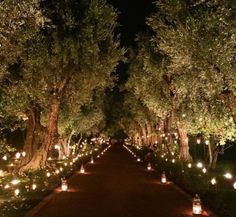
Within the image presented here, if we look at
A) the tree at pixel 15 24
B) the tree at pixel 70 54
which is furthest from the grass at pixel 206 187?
the tree at pixel 15 24

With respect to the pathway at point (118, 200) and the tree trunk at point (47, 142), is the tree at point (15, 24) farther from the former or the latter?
the tree trunk at point (47, 142)

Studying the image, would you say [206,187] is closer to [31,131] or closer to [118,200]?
[118,200]

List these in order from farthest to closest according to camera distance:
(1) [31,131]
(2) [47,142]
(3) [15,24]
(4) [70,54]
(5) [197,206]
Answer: (1) [31,131]
(2) [47,142]
(4) [70,54]
(5) [197,206]
(3) [15,24]

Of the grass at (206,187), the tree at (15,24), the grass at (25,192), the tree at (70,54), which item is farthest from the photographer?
the tree at (70,54)

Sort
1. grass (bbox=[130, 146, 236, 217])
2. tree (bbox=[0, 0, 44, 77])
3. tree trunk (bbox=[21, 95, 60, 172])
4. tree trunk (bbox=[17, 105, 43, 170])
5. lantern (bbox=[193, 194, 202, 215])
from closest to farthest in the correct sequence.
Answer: tree (bbox=[0, 0, 44, 77]) < lantern (bbox=[193, 194, 202, 215]) < grass (bbox=[130, 146, 236, 217]) < tree trunk (bbox=[21, 95, 60, 172]) < tree trunk (bbox=[17, 105, 43, 170])

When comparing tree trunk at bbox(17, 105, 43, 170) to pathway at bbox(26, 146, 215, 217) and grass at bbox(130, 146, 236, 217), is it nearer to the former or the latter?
pathway at bbox(26, 146, 215, 217)

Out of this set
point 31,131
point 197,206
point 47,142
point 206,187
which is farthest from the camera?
point 31,131

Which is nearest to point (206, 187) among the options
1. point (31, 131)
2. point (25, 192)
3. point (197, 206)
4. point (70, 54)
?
point (197, 206)

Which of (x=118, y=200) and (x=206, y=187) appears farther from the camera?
(x=206, y=187)

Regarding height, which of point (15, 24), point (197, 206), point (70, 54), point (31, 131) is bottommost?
point (197, 206)

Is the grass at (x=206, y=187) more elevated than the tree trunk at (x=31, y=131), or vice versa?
the tree trunk at (x=31, y=131)

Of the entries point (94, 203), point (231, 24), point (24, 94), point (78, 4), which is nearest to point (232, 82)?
point (231, 24)

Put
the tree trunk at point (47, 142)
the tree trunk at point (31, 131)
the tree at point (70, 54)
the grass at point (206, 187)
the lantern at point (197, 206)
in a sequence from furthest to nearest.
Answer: the tree trunk at point (31, 131)
the tree trunk at point (47, 142)
the tree at point (70, 54)
the grass at point (206, 187)
the lantern at point (197, 206)

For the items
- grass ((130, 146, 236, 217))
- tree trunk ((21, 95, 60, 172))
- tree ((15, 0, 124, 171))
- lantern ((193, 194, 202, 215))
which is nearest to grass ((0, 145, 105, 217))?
tree trunk ((21, 95, 60, 172))
